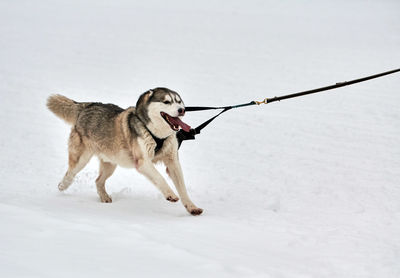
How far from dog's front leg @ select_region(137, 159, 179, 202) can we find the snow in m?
0.26

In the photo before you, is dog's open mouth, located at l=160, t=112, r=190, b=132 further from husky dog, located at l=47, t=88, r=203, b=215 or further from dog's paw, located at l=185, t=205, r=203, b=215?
dog's paw, located at l=185, t=205, r=203, b=215

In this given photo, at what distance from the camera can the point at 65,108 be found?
612 cm

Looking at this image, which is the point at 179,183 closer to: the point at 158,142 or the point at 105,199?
the point at 158,142

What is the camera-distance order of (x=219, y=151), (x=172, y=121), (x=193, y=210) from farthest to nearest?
(x=219, y=151)
(x=193, y=210)
(x=172, y=121)

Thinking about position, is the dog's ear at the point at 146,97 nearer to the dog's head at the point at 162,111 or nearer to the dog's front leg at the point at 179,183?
the dog's head at the point at 162,111

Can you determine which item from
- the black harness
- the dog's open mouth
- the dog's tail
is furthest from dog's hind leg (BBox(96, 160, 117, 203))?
the dog's open mouth

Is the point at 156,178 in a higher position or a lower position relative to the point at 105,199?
higher

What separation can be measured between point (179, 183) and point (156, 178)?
1.08 ft

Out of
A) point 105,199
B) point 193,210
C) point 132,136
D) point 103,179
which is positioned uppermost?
point 132,136

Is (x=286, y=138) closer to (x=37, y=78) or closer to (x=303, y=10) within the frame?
(x=37, y=78)

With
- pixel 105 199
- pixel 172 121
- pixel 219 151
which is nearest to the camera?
pixel 172 121

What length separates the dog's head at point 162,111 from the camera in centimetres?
488

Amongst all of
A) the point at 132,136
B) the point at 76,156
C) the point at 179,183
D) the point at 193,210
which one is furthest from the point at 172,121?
the point at 76,156

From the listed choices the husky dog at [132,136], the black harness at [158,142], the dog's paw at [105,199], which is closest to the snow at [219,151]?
the dog's paw at [105,199]
